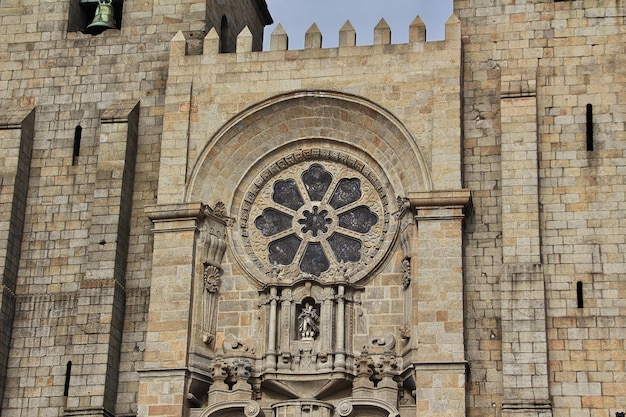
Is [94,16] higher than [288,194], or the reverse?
[94,16]

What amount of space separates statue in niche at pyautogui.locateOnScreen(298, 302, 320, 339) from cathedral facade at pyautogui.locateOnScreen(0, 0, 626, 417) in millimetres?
34

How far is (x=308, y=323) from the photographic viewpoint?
2756 cm

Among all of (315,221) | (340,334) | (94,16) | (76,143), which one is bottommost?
(340,334)

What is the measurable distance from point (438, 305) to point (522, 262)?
1.66 meters

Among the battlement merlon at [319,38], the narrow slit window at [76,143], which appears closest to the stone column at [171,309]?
the narrow slit window at [76,143]

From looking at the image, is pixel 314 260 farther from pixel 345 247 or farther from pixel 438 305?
pixel 438 305

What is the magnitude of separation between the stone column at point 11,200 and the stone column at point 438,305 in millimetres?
7392

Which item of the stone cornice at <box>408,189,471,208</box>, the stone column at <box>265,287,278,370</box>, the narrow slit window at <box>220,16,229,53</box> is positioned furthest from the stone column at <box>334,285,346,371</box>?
the narrow slit window at <box>220,16,229,53</box>

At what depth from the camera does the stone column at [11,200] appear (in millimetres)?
28453

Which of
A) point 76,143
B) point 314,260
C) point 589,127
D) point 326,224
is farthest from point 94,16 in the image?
point 589,127

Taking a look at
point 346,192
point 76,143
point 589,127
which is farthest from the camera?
point 76,143

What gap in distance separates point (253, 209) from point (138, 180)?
231cm

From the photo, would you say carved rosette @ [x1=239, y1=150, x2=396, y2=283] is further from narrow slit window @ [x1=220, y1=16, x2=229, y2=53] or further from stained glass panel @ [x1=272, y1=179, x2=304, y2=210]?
narrow slit window @ [x1=220, y1=16, x2=229, y2=53]

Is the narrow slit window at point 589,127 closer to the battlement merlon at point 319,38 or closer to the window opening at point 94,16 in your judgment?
the battlement merlon at point 319,38
